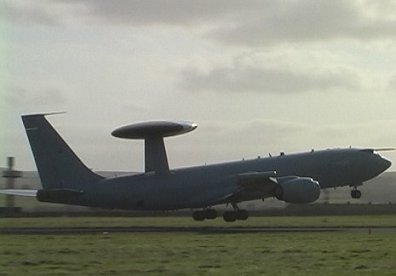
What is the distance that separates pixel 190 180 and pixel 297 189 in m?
7.76

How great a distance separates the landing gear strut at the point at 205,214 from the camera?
70.1 m

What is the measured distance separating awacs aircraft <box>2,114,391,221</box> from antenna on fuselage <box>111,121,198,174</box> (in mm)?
Answer: 1176

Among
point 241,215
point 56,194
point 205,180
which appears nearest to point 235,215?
point 241,215

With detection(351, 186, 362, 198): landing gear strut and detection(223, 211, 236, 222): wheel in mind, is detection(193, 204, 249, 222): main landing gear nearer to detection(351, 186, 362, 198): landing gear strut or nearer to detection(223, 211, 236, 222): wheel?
detection(223, 211, 236, 222): wheel

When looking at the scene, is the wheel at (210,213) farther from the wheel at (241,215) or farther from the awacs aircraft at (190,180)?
the wheel at (241,215)

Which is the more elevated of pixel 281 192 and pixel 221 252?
pixel 281 192

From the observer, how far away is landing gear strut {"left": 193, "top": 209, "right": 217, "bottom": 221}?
230ft

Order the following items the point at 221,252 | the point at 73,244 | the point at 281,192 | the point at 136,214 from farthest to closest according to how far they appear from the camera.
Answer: the point at 136,214
the point at 281,192
the point at 73,244
the point at 221,252

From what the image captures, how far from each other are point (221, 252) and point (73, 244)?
8.18 meters

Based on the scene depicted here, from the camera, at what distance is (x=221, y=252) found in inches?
1296

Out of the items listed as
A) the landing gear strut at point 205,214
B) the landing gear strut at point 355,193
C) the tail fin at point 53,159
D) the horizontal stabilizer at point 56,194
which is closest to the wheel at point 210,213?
the landing gear strut at point 205,214

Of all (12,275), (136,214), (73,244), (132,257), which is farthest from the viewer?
(136,214)

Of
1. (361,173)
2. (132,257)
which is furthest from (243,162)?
(132,257)

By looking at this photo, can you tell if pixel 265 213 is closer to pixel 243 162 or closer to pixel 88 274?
pixel 243 162
